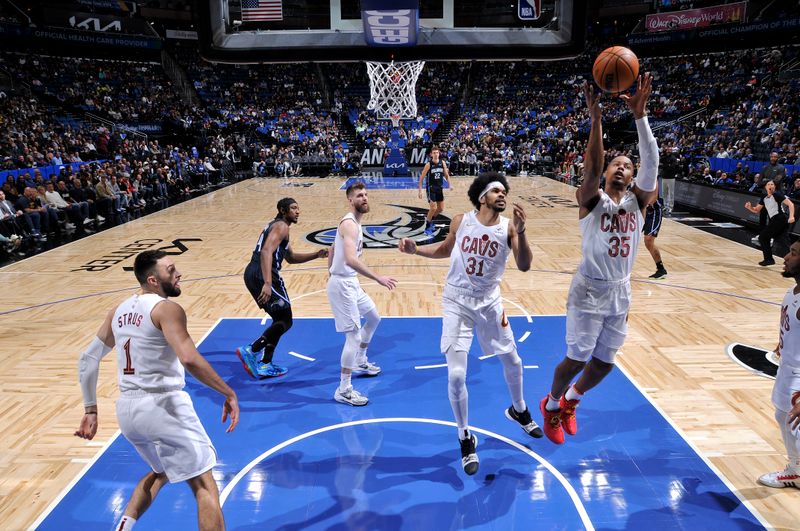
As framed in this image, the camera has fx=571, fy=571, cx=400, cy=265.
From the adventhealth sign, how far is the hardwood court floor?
451cm

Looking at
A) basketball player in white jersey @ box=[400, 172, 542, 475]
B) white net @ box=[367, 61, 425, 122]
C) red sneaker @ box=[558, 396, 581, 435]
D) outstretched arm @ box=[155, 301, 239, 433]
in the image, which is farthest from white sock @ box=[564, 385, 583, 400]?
white net @ box=[367, 61, 425, 122]

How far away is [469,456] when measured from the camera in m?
4.04

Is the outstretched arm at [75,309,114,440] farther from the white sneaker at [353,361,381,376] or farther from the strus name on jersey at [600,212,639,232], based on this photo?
the strus name on jersey at [600,212,639,232]

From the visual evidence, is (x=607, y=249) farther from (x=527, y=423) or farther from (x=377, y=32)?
(x=377, y=32)

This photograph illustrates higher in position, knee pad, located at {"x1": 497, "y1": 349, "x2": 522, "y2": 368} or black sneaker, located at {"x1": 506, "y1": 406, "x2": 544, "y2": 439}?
knee pad, located at {"x1": 497, "y1": 349, "x2": 522, "y2": 368}

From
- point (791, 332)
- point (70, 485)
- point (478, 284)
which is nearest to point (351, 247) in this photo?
point (478, 284)

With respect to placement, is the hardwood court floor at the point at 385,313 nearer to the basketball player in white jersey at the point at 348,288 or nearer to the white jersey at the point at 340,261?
the basketball player in white jersey at the point at 348,288

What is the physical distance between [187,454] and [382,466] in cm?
158

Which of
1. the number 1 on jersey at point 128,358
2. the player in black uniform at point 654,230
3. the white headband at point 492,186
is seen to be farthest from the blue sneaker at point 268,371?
the player in black uniform at point 654,230

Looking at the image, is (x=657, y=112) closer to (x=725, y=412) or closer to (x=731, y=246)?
(x=731, y=246)

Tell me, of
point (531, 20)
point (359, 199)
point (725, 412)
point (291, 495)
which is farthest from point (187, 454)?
point (531, 20)

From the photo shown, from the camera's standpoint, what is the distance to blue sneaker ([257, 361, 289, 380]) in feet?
18.7

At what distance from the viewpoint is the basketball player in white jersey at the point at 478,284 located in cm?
398

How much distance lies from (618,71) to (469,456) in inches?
115
